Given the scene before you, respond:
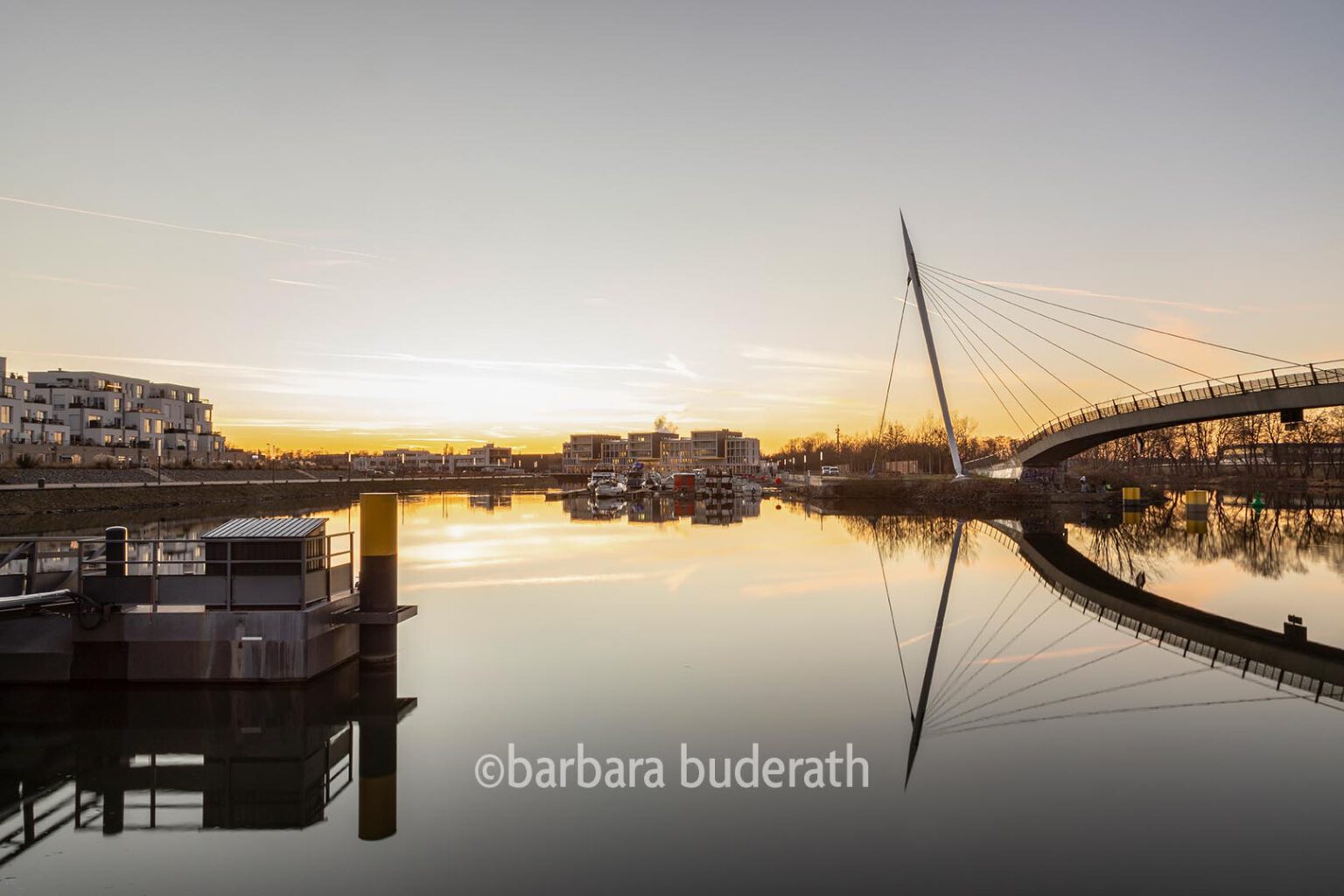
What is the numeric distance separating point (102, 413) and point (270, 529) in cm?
12407

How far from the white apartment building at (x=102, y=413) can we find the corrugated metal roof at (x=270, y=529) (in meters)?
98.4

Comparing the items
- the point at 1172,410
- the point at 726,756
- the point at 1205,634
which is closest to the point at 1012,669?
the point at 1205,634

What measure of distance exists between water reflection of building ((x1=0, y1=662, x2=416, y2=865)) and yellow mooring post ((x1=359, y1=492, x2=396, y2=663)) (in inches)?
36.1

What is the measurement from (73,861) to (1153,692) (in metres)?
13.6

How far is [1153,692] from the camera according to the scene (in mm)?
12586

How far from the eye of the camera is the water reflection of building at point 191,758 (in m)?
7.99

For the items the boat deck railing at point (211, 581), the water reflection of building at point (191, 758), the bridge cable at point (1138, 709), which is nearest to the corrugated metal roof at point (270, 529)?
the boat deck railing at point (211, 581)

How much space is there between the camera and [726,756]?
9.41 m

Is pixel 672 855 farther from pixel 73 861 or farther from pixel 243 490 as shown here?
pixel 243 490

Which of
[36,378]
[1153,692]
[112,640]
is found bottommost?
[1153,692]

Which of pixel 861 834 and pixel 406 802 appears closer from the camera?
pixel 861 834

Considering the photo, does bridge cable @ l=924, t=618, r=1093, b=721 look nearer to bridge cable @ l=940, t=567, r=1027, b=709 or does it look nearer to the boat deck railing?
bridge cable @ l=940, t=567, r=1027, b=709

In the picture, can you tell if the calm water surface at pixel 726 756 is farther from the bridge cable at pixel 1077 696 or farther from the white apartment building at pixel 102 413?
the white apartment building at pixel 102 413

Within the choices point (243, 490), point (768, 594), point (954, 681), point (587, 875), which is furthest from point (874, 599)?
point (243, 490)
